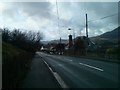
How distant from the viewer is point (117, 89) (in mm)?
11891

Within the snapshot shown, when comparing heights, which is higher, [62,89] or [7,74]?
[7,74]

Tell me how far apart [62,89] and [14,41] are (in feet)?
152

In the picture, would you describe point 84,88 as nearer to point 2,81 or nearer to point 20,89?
point 20,89

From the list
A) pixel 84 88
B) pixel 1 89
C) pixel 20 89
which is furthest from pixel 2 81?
pixel 84 88

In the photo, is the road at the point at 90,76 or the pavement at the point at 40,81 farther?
the pavement at the point at 40,81

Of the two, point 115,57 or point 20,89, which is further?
point 115,57

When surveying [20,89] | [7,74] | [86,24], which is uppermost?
[86,24]

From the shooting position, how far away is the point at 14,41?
5797 centimetres

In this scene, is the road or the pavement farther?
→ the pavement

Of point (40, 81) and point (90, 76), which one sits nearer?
point (40, 81)

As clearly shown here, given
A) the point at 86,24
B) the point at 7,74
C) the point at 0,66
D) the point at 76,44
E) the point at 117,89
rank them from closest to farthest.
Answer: the point at 0,66
the point at 7,74
the point at 117,89
the point at 86,24
the point at 76,44

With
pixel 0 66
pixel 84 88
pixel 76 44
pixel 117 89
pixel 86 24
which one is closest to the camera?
pixel 0 66

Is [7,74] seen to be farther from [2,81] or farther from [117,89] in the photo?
[117,89]

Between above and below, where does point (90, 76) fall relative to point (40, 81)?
above
